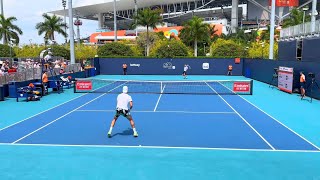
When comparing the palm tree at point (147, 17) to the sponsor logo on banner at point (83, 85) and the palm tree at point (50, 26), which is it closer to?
the palm tree at point (50, 26)

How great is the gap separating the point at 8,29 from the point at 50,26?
421 inches

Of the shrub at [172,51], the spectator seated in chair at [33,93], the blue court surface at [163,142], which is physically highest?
the shrub at [172,51]

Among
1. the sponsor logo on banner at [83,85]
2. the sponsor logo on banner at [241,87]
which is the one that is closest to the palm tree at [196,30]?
the sponsor logo on banner at [241,87]

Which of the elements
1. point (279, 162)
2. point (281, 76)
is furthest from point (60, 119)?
point (281, 76)

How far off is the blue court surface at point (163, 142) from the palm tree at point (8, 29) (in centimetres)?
5672

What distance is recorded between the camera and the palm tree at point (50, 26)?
7925cm

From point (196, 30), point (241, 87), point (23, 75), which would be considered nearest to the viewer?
point (23, 75)

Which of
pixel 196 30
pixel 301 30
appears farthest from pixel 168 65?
pixel 301 30

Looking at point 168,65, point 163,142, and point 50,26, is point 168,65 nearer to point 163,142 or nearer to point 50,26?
point 163,142

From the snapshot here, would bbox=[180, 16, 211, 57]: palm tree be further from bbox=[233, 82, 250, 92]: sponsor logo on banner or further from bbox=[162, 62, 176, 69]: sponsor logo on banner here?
bbox=[233, 82, 250, 92]: sponsor logo on banner

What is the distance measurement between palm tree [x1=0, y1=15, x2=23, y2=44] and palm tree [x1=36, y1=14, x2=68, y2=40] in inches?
295

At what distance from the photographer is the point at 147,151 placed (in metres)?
10.5

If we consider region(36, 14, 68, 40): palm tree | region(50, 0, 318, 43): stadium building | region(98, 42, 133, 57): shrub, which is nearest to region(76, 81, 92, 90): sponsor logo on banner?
region(98, 42, 133, 57): shrub

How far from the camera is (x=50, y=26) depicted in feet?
261
